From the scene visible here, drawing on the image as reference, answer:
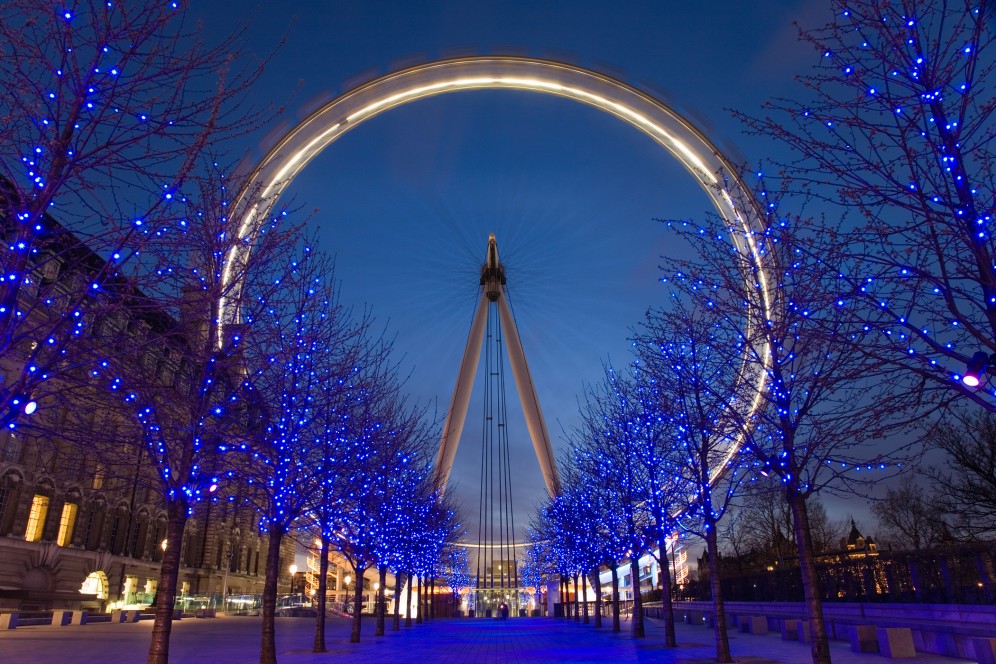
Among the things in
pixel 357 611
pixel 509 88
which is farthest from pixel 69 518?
pixel 509 88

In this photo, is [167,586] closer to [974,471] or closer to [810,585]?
[810,585]

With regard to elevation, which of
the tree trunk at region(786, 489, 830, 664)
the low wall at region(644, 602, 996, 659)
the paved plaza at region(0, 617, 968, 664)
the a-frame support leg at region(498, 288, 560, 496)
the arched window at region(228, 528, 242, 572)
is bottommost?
the paved plaza at region(0, 617, 968, 664)

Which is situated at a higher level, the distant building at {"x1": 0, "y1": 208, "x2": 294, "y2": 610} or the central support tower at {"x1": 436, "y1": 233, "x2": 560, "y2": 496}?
the central support tower at {"x1": 436, "y1": 233, "x2": 560, "y2": 496}

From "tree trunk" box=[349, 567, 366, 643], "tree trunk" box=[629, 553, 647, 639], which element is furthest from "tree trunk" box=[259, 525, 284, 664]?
"tree trunk" box=[629, 553, 647, 639]

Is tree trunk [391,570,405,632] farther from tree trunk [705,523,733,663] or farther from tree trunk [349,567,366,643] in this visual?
tree trunk [705,523,733,663]

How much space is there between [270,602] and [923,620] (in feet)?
53.0

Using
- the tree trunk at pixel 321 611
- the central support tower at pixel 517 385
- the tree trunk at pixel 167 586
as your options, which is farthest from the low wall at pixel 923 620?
the central support tower at pixel 517 385

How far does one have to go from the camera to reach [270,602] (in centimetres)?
1508

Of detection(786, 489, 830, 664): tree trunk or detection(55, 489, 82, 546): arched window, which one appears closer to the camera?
detection(786, 489, 830, 664): tree trunk

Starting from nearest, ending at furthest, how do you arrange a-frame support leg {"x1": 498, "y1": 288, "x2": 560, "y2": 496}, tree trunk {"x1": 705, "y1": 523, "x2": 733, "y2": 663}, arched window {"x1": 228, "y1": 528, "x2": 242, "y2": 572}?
1. tree trunk {"x1": 705, "y1": 523, "x2": 733, "y2": 663}
2. a-frame support leg {"x1": 498, "y1": 288, "x2": 560, "y2": 496}
3. arched window {"x1": 228, "y1": 528, "x2": 242, "y2": 572}

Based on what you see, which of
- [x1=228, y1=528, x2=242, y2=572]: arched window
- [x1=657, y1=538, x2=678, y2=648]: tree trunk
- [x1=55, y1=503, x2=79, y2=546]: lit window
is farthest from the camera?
[x1=228, y1=528, x2=242, y2=572]: arched window

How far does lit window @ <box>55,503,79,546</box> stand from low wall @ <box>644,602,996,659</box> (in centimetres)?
4183

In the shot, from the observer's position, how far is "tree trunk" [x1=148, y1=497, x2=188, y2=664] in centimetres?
1016

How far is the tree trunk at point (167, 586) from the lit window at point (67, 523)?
130ft
